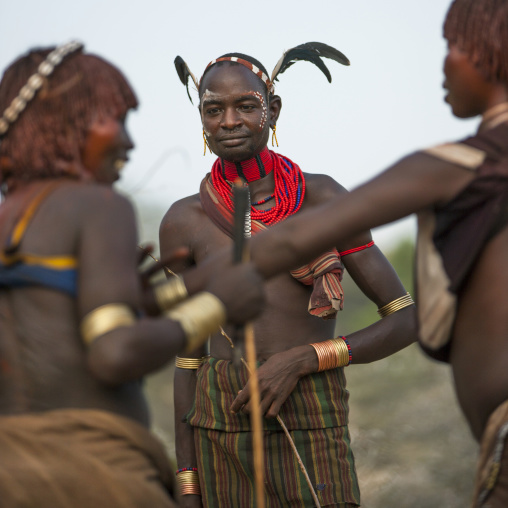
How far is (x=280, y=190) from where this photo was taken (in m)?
4.79

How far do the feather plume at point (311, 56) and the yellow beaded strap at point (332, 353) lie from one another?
1631mm

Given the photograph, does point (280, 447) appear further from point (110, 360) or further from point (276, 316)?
point (110, 360)

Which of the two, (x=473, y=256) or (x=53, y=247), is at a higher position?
(x=53, y=247)

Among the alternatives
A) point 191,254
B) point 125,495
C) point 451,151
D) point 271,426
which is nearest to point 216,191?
point 191,254

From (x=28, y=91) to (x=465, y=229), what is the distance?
155 cm

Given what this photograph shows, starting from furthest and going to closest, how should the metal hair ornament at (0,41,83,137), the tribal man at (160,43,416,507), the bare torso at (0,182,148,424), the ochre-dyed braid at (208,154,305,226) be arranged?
1. the ochre-dyed braid at (208,154,305,226)
2. the tribal man at (160,43,416,507)
3. the metal hair ornament at (0,41,83,137)
4. the bare torso at (0,182,148,424)

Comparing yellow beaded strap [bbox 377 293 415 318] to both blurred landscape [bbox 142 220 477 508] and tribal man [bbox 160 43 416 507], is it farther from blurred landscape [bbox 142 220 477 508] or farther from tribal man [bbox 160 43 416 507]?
blurred landscape [bbox 142 220 477 508]

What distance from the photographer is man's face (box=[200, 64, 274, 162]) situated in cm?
479

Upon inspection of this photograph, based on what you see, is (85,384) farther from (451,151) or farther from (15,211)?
(451,151)

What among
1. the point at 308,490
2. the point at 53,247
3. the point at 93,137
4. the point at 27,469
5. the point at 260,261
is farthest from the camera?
the point at 308,490

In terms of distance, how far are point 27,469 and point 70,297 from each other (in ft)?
1.74

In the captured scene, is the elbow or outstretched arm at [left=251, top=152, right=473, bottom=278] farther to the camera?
outstretched arm at [left=251, top=152, right=473, bottom=278]

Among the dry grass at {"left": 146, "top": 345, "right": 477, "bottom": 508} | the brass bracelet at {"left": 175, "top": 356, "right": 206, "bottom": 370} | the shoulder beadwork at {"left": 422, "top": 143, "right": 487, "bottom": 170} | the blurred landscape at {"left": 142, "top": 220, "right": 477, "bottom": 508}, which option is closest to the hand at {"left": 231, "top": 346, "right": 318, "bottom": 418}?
the brass bracelet at {"left": 175, "top": 356, "right": 206, "bottom": 370}

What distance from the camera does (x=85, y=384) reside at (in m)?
2.71
